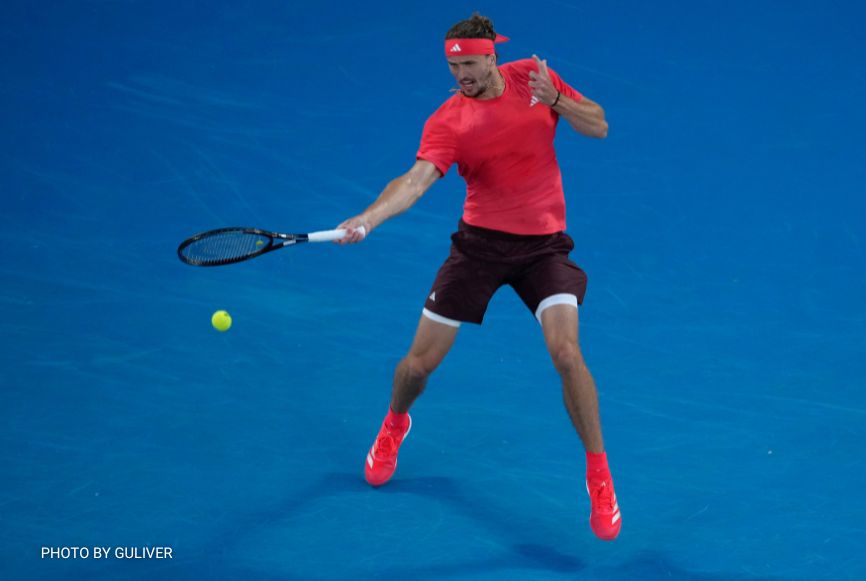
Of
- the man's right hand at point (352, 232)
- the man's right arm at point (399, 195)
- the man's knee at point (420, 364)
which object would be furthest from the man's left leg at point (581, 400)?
the man's right hand at point (352, 232)

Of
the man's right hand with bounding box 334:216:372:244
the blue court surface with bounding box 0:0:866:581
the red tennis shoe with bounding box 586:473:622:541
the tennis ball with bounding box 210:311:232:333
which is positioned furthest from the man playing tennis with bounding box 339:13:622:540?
the tennis ball with bounding box 210:311:232:333

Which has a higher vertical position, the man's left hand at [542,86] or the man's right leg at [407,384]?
the man's left hand at [542,86]

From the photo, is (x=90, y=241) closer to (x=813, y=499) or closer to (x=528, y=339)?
(x=528, y=339)

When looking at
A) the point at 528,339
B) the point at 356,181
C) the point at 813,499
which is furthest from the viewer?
the point at 356,181

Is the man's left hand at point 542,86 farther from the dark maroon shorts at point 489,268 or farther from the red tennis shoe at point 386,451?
the red tennis shoe at point 386,451

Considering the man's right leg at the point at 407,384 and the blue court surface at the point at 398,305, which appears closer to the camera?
the blue court surface at the point at 398,305

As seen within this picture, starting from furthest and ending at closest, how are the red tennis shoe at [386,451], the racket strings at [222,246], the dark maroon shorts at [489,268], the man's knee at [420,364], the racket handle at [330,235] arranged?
1. the red tennis shoe at [386,451]
2. the man's knee at [420,364]
3. the dark maroon shorts at [489,268]
4. the racket strings at [222,246]
5. the racket handle at [330,235]

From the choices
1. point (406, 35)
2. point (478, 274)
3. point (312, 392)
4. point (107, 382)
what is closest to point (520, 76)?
point (478, 274)

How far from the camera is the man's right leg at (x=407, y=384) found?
5.21m

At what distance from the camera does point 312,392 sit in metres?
6.18

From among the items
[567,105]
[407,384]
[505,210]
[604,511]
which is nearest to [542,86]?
[567,105]

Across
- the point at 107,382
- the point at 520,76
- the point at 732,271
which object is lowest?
the point at 107,382

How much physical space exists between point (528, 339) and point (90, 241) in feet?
9.84

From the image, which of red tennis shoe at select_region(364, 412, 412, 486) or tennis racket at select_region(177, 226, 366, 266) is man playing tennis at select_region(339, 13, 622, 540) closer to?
red tennis shoe at select_region(364, 412, 412, 486)
